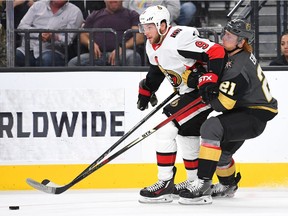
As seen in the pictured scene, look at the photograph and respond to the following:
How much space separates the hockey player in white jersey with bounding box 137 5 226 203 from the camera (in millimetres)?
5234

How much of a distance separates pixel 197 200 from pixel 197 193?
4cm

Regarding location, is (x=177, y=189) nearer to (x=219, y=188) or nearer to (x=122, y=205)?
(x=219, y=188)

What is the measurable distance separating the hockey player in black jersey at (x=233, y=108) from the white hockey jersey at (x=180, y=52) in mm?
132

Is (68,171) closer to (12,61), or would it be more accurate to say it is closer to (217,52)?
(12,61)

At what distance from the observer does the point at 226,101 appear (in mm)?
5164

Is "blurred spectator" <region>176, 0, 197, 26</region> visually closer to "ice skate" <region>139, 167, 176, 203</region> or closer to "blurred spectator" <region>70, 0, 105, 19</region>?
"blurred spectator" <region>70, 0, 105, 19</region>

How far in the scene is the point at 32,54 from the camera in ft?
22.0

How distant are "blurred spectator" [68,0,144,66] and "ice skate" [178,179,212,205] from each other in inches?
67.2

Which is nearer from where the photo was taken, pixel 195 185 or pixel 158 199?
pixel 195 185

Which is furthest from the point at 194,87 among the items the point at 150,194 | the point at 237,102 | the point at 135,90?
the point at 135,90

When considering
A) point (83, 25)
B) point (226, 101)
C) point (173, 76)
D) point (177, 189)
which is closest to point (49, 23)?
point (83, 25)

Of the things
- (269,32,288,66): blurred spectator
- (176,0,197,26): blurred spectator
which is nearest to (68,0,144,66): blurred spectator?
(176,0,197,26): blurred spectator

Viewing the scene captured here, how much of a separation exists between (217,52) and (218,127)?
42 centimetres

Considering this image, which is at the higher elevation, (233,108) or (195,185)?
(233,108)
